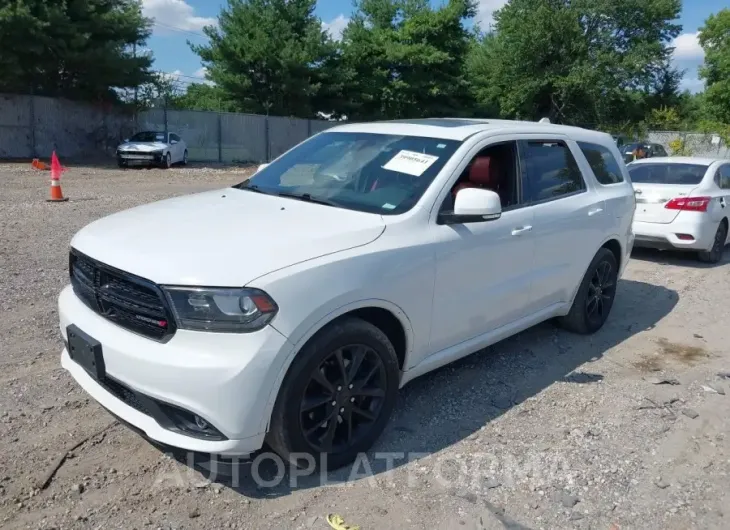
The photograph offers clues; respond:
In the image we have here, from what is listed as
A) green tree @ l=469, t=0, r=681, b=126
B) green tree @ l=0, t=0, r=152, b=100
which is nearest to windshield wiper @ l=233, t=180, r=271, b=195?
green tree @ l=0, t=0, r=152, b=100

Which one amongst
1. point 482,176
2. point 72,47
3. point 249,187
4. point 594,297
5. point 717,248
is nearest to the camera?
point 482,176

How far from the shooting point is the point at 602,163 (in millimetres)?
5637

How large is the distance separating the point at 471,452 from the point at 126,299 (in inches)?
80.6

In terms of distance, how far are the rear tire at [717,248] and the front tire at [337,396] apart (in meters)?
7.28

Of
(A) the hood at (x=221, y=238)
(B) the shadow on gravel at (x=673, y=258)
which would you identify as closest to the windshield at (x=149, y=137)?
(B) the shadow on gravel at (x=673, y=258)

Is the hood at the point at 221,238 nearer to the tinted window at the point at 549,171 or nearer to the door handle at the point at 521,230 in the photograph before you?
the door handle at the point at 521,230

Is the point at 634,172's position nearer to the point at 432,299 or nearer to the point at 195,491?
the point at 432,299

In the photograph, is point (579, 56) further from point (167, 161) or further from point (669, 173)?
point (669, 173)

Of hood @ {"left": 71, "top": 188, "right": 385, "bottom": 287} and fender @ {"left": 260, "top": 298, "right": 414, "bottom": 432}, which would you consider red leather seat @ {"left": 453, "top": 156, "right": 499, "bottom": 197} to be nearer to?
hood @ {"left": 71, "top": 188, "right": 385, "bottom": 287}

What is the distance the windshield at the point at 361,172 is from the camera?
3.68m

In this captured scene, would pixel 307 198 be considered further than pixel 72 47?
No

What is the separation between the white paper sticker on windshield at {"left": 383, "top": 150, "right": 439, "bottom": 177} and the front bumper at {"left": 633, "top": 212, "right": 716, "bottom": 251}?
239 inches

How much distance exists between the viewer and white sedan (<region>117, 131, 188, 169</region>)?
23078mm

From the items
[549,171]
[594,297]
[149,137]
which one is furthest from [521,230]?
[149,137]
